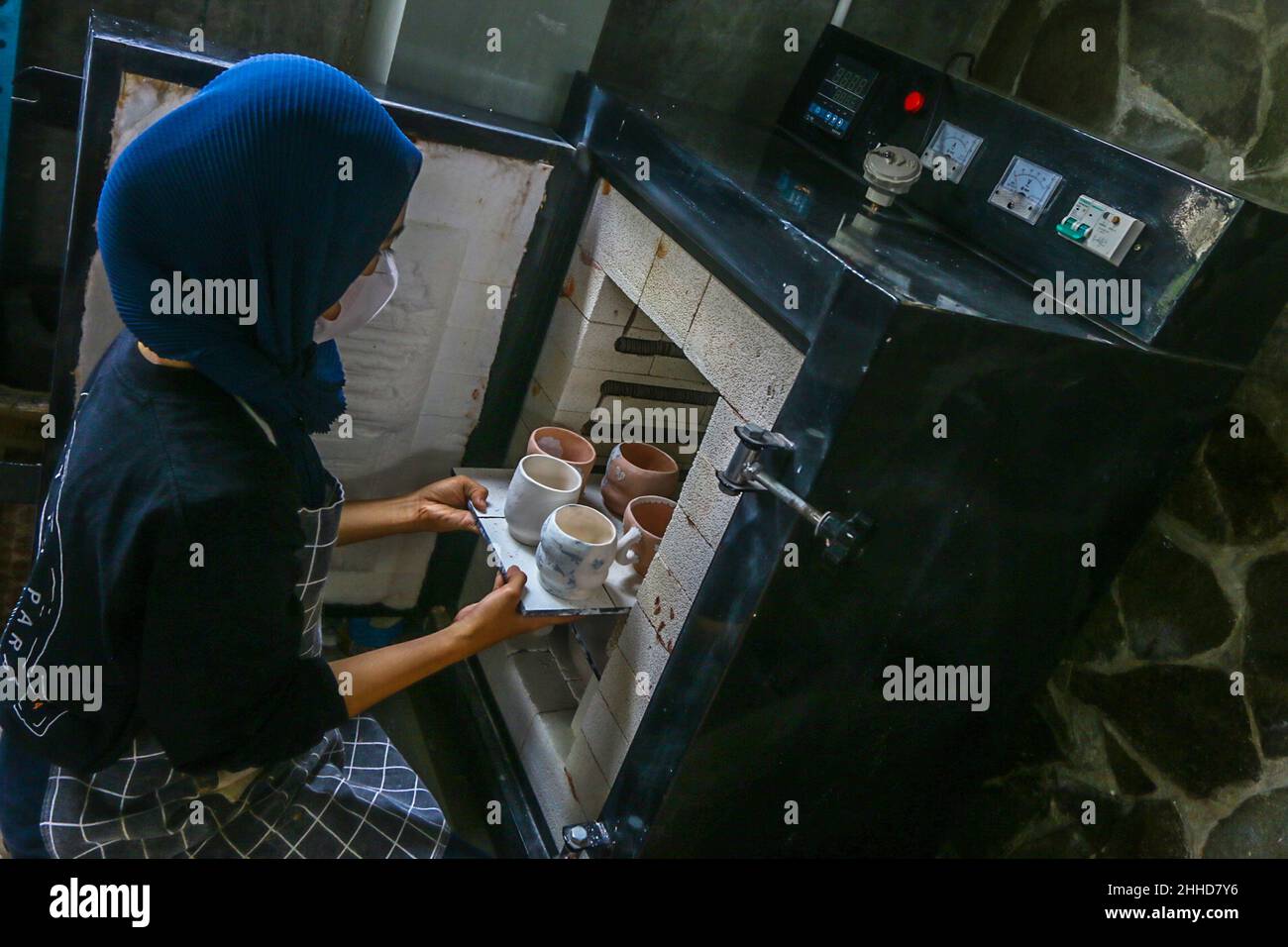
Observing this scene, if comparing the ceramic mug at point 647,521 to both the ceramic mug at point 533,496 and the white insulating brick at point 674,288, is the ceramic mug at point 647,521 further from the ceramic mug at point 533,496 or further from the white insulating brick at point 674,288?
the white insulating brick at point 674,288

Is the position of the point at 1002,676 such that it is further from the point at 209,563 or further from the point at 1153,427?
the point at 209,563

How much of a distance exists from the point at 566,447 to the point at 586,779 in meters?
0.67

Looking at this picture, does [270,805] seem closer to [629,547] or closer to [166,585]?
[166,585]

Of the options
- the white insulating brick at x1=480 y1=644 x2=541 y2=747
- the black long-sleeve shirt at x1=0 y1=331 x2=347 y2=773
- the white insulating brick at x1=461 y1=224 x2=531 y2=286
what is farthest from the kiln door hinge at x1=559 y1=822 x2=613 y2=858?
the white insulating brick at x1=461 y1=224 x2=531 y2=286

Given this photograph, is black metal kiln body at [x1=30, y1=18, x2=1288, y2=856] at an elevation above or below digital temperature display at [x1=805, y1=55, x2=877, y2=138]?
below

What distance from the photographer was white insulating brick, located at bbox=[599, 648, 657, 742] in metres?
1.62

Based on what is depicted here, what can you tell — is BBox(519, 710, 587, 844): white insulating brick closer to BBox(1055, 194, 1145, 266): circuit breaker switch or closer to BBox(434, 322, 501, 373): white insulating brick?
BBox(434, 322, 501, 373): white insulating brick

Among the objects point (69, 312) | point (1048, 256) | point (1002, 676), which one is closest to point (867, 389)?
point (1048, 256)

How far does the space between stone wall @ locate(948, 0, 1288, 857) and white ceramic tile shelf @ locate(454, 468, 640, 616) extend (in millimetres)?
857

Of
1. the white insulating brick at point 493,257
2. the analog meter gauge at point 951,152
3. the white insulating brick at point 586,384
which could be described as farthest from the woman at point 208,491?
the analog meter gauge at point 951,152

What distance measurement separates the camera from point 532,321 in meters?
2.09

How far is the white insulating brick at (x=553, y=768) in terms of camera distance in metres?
1.82

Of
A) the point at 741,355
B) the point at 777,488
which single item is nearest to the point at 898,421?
the point at 777,488
